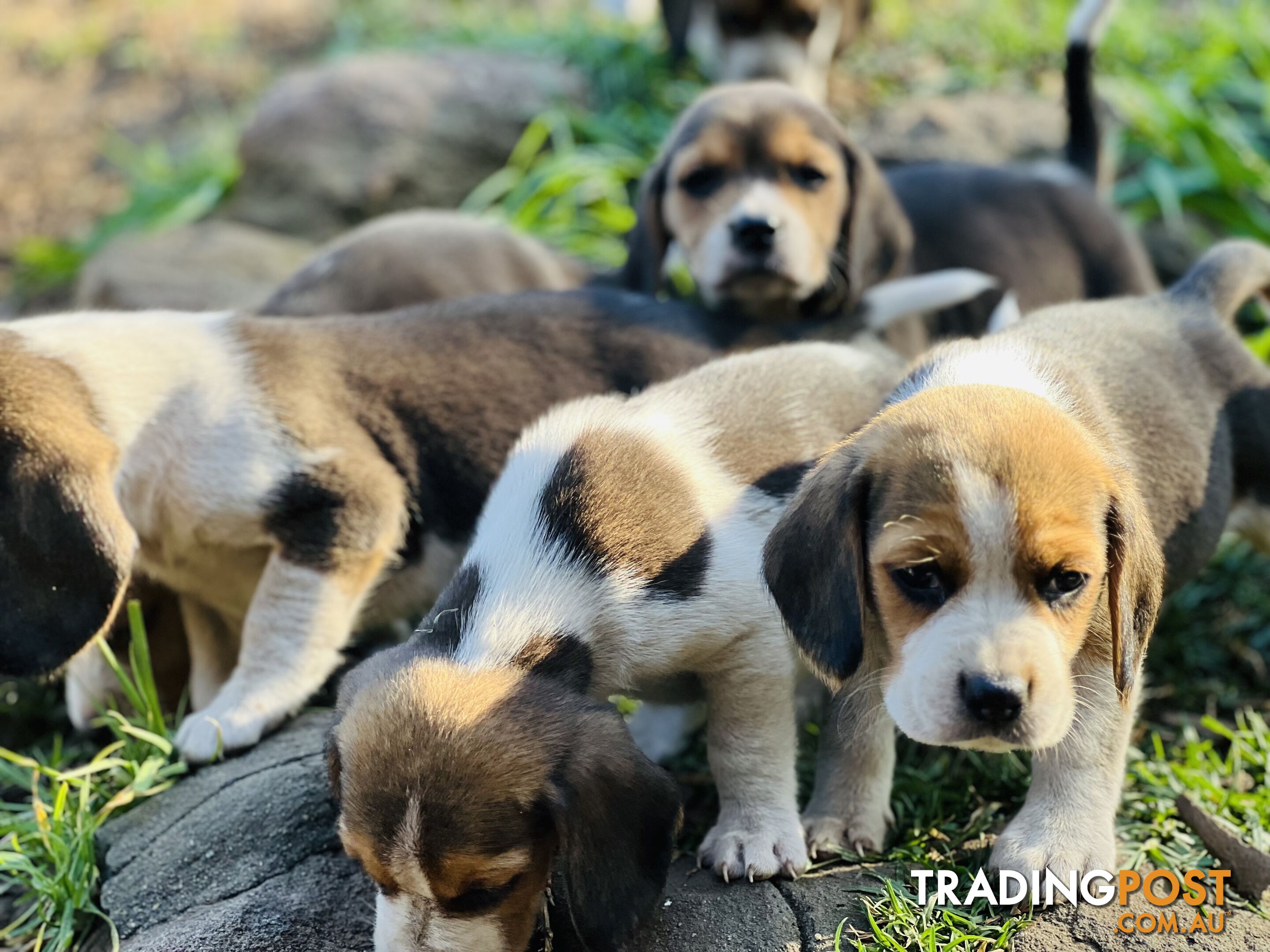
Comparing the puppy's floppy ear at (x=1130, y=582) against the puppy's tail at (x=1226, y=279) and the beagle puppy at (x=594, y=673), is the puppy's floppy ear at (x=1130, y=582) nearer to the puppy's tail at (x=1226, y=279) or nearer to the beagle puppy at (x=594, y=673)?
the beagle puppy at (x=594, y=673)

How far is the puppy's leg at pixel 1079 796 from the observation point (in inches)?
148

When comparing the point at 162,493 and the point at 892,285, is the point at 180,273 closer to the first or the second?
the point at 162,493

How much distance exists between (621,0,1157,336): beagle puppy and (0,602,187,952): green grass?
9.38 ft

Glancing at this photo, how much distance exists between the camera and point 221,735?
4.58 metres

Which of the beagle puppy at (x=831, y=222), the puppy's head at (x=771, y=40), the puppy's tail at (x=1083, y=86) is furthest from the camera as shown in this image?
the puppy's head at (x=771, y=40)

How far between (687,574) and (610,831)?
87 centimetres

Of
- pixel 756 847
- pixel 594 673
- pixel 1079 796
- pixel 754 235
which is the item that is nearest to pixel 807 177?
pixel 754 235

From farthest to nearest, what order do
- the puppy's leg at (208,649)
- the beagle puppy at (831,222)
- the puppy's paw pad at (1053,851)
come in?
the beagle puppy at (831,222) → the puppy's leg at (208,649) → the puppy's paw pad at (1053,851)

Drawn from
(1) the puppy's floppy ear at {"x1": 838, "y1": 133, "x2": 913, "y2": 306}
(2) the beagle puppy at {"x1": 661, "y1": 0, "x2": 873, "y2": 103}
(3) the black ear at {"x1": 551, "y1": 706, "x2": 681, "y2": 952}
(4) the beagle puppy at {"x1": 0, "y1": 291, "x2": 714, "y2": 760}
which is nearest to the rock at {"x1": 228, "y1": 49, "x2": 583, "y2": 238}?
(2) the beagle puppy at {"x1": 661, "y1": 0, "x2": 873, "y2": 103}

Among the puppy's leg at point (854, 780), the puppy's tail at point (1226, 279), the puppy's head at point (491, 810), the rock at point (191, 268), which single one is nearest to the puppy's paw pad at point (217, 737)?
the puppy's head at point (491, 810)

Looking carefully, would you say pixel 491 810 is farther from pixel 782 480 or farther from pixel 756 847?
pixel 782 480

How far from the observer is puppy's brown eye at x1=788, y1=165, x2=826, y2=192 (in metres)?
6.02

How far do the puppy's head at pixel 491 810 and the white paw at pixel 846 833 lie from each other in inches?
28.0

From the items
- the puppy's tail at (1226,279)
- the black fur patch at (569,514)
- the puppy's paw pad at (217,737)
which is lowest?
the puppy's paw pad at (217,737)
